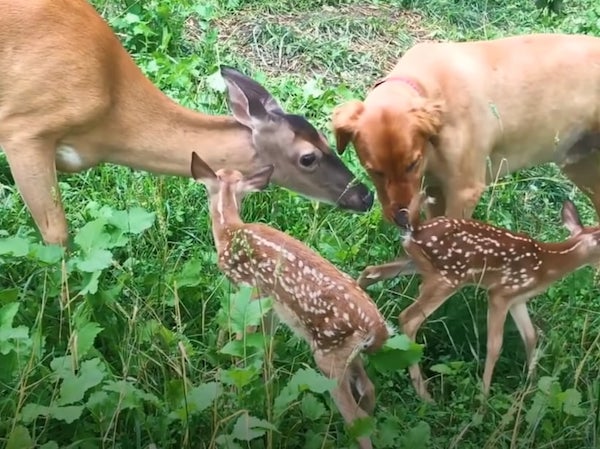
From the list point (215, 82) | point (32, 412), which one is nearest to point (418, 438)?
point (32, 412)

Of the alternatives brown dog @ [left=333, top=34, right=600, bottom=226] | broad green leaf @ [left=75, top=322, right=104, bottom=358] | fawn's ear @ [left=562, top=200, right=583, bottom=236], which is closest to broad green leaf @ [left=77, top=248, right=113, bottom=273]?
broad green leaf @ [left=75, top=322, right=104, bottom=358]

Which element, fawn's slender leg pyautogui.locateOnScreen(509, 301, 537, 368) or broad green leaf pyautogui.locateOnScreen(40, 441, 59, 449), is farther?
fawn's slender leg pyautogui.locateOnScreen(509, 301, 537, 368)

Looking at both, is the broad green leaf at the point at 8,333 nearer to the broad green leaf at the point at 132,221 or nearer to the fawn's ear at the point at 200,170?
the broad green leaf at the point at 132,221

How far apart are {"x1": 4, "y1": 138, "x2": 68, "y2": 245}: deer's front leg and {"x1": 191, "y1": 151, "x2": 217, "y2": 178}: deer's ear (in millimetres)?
673

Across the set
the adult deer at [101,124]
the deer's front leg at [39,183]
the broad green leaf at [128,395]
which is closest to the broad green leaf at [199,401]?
the broad green leaf at [128,395]

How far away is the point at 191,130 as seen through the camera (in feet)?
15.9

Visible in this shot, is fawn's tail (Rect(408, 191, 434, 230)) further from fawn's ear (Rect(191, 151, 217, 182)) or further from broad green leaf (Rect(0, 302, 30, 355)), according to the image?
broad green leaf (Rect(0, 302, 30, 355))

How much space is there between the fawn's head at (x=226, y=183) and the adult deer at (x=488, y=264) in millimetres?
685

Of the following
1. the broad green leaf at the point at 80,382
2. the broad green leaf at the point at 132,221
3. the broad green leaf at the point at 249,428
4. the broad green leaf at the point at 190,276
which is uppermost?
the broad green leaf at the point at 249,428

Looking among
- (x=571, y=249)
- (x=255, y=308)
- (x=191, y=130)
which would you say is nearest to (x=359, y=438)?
(x=255, y=308)

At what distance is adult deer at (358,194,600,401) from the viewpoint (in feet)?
12.6

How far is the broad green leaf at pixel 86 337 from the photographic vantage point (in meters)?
3.31

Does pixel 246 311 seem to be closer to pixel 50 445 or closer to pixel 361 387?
pixel 361 387

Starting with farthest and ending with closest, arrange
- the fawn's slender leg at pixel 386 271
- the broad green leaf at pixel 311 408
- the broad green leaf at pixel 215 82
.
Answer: the broad green leaf at pixel 215 82 → the fawn's slender leg at pixel 386 271 → the broad green leaf at pixel 311 408
